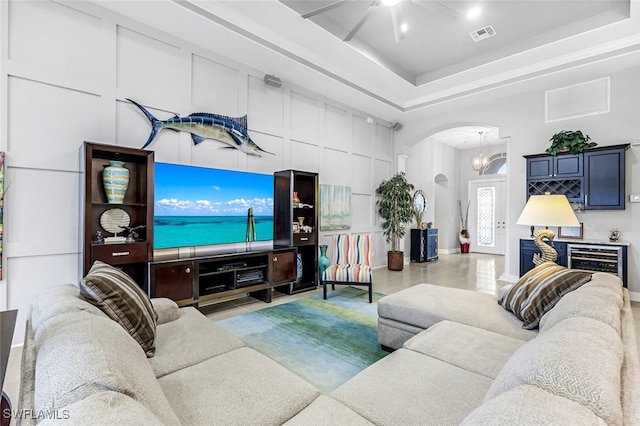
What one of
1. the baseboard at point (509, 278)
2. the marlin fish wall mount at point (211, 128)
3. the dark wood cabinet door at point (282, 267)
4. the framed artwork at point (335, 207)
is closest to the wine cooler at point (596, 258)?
the baseboard at point (509, 278)

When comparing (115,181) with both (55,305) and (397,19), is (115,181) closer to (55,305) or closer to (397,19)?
(55,305)

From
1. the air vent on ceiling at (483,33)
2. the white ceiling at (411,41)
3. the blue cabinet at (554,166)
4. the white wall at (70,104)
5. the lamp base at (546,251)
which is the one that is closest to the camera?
the lamp base at (546,251)

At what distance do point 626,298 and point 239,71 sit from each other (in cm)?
467

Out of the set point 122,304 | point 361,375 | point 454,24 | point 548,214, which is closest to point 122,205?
point 122,304

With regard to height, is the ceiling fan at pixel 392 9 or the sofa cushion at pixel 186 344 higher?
the ceiling fan at pixel 392 9

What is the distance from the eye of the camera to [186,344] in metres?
1.79

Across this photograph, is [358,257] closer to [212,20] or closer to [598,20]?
[212,20]

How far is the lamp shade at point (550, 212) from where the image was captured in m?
2.56

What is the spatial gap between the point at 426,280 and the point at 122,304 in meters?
5.06

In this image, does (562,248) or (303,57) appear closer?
(303,57)

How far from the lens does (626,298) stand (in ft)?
6.26

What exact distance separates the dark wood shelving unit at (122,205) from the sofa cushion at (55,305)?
146cm

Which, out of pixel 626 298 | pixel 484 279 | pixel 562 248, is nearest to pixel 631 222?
pixel 562 248

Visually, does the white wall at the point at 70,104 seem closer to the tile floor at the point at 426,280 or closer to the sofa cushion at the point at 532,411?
the tile floor at the point at 426,280
